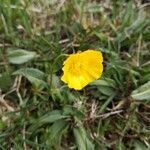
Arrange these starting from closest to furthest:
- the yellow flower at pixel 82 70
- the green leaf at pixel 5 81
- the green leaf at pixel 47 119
Answer: the yellow flower at pixel 82 70, the green leaf at pixel 47 119, the green leaf at pixel 5 81

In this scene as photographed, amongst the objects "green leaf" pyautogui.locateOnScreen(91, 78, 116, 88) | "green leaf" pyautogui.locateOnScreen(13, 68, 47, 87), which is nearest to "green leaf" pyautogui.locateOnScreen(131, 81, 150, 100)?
"green leaf" pyautogui.locateOnScreen(91, 78, 116, 88)

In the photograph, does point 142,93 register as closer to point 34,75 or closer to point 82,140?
point 82,140

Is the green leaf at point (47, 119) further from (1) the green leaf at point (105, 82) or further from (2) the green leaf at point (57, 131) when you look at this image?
(1) the green leaf at point (105, 82)

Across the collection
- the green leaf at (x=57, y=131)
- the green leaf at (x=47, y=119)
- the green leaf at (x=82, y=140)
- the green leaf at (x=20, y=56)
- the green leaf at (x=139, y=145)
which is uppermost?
the green leaf at (x=20, y=56)

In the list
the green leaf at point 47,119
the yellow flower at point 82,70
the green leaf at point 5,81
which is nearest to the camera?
the yellow flower at point 82,70

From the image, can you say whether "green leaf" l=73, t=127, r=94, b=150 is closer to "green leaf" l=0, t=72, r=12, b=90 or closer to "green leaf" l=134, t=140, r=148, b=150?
"green leaf" l=134, t=140, r=148, b=150

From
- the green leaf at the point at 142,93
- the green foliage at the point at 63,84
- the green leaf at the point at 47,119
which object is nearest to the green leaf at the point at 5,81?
the green foliage at the point at 63,84

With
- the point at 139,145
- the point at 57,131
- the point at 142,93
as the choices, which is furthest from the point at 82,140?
the point at 142,93
